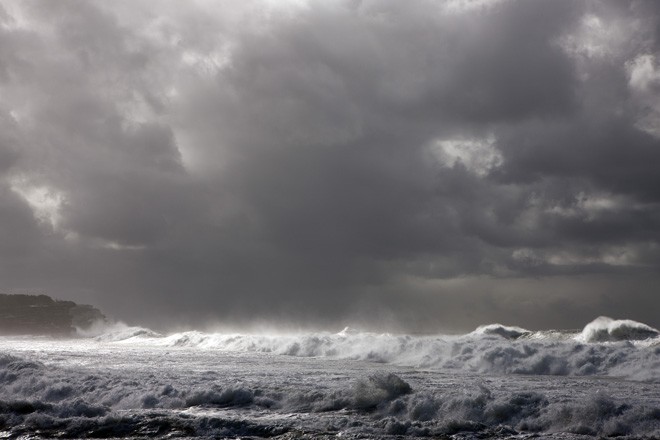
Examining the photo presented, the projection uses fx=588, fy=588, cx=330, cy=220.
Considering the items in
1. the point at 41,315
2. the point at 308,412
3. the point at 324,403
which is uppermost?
the point at 41,315

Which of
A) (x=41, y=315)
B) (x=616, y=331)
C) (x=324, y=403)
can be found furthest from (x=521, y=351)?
(x=41, y=315)


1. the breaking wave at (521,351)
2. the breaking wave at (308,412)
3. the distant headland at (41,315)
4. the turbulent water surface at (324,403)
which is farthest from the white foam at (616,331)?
the distant headland at (41,315)

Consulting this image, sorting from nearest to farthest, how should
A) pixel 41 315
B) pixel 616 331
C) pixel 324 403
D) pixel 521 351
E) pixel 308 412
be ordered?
pixel 308 412
pixel 324 403
pixel 521 351
pixel 616 331
pixel 41 315

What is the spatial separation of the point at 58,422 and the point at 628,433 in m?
13.5

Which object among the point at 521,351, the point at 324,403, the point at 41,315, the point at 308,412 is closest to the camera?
the point at 308,412

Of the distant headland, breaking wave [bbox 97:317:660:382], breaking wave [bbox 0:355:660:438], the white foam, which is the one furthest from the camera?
the distant headland

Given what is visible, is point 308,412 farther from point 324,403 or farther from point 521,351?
point 521,351

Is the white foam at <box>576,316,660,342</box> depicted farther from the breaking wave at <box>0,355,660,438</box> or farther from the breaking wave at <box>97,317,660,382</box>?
the breaking wave at <box>0,355,660,438</box>

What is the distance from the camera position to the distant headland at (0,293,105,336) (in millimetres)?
132000

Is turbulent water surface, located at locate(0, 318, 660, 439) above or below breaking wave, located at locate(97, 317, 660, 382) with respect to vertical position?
below

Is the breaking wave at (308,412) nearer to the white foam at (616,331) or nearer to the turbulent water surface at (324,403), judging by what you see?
the turbulent water surface at (324,403)

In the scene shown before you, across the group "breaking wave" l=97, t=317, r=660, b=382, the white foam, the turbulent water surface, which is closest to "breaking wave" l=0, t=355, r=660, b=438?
the turbulent water surface

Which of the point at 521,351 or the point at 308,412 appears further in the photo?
the point at 521,351

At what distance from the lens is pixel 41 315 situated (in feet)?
472
